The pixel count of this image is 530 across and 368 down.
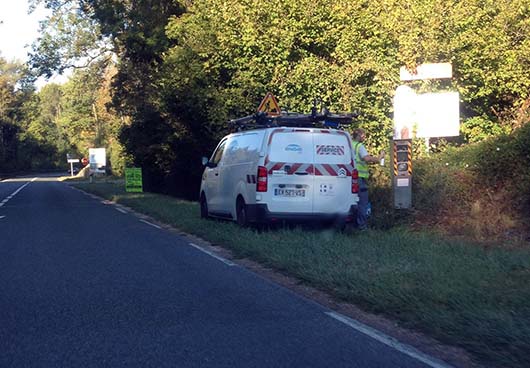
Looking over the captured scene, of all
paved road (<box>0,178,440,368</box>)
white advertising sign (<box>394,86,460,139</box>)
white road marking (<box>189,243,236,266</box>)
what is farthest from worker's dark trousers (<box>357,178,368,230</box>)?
paved road (<box>0,178,440,368</box>)

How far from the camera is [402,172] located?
13.1 meters

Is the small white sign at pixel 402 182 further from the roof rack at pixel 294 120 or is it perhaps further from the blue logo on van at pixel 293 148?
the roof rack at pixel 294 120

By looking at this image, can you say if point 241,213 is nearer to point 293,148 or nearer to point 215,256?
point 293,148

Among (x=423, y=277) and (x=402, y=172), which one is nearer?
(x=423, y=277)

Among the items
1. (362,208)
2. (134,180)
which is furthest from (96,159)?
(362,208)

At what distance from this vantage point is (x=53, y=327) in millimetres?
6707

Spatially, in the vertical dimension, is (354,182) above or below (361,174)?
below

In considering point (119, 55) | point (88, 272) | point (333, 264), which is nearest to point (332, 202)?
point (333, 264)

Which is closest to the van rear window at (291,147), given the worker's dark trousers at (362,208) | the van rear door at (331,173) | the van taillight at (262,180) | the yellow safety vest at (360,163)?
the van rear door at (331,173)

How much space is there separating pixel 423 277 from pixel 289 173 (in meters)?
4.96

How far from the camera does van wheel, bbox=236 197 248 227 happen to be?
13.4 meters

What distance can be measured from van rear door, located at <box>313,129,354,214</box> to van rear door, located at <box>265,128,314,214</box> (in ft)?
0.43

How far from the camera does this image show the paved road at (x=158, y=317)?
226 inches

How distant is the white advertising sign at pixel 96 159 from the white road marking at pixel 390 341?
55.9 meters
